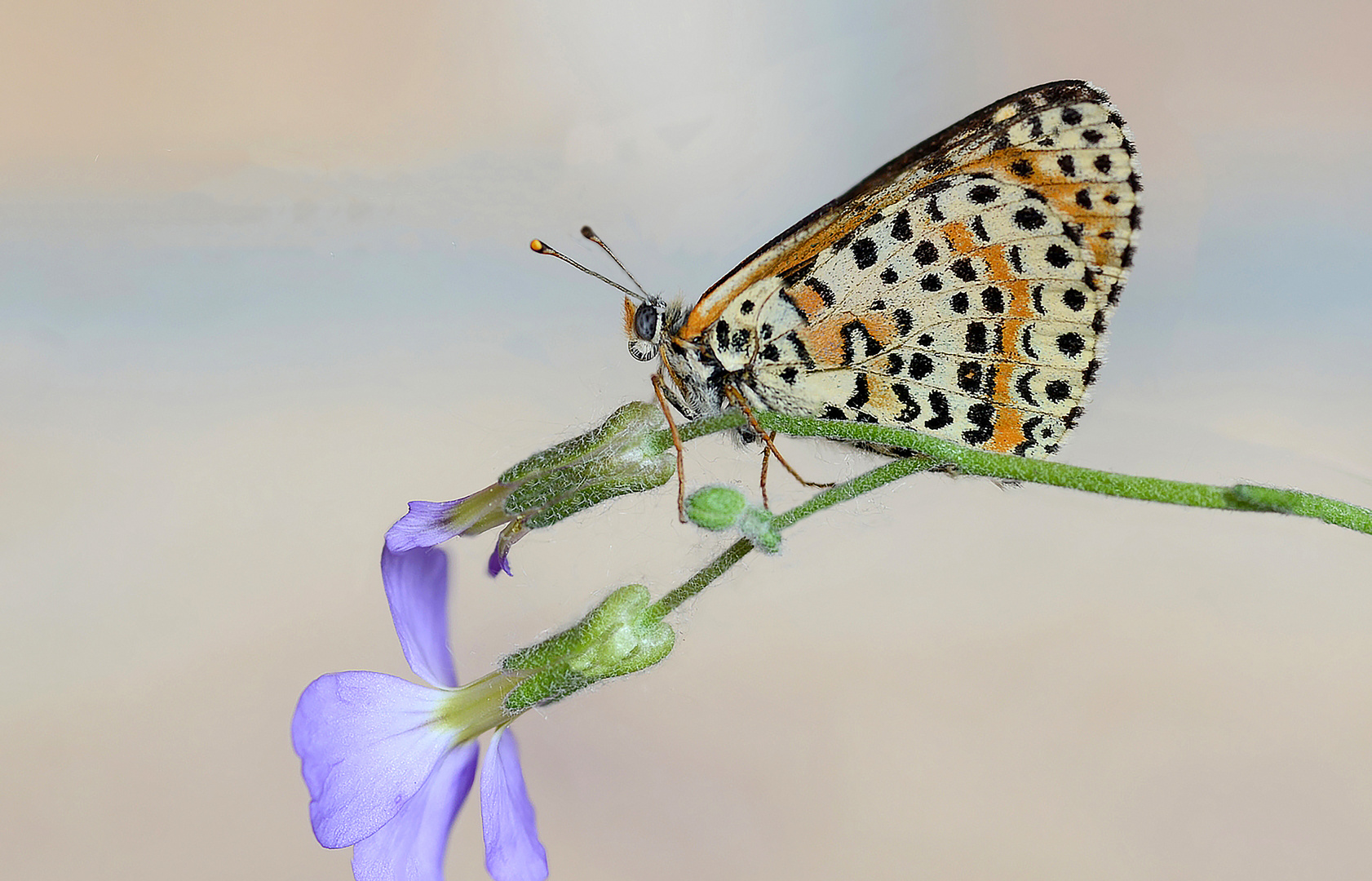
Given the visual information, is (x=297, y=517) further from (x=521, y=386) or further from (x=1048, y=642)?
(x=1048, y=642)

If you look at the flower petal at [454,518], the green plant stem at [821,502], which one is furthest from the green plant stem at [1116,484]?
the flower petal at [454,518]

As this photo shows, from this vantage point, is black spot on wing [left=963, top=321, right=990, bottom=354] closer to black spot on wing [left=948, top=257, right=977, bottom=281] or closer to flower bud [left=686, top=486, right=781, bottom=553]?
black spot on wing [left=948, top=257, right=977, bottom=281]

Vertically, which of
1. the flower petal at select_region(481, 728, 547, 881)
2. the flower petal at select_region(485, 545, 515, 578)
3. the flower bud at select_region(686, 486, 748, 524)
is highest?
the flower petal at select_region(485, 545, 515, 578)

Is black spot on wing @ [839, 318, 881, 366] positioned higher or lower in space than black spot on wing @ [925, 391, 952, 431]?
higher

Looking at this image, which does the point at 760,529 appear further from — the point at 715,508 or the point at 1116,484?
the point at 1116,484

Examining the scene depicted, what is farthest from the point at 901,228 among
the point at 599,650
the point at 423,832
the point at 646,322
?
the point at 423,832

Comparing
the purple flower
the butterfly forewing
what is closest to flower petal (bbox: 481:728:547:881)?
the purple flower
